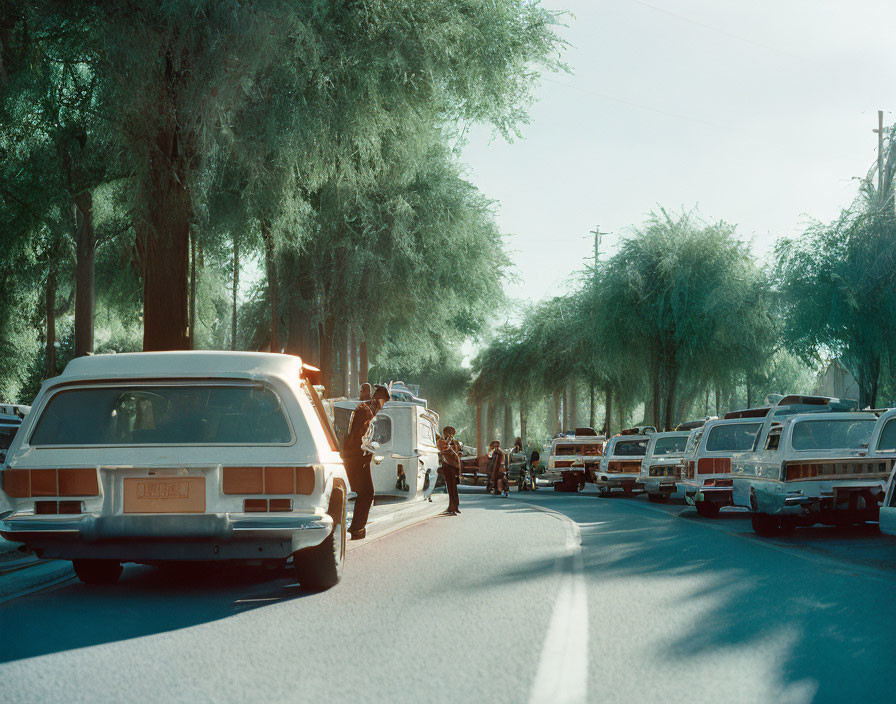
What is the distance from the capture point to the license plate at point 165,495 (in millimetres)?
7926

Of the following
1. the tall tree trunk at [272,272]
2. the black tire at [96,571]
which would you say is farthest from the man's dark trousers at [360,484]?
the tall tree trunk at [272,272]

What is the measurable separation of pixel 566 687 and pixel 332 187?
58.6ft

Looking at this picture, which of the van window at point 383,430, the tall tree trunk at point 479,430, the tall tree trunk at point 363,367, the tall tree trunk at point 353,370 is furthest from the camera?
the tall tree trunk at point 479,430

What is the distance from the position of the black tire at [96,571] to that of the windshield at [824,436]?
30.2 ft

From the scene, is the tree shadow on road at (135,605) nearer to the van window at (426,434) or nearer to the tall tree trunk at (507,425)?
the van window at (426,434)

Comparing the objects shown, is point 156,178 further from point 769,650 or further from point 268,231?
point 769,650

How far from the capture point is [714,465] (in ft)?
62.1

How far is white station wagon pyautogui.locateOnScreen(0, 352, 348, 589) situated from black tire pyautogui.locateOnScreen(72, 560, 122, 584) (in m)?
0.99

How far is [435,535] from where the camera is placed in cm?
1452


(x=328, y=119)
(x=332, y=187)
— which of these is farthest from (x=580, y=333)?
(x=328, y=119)

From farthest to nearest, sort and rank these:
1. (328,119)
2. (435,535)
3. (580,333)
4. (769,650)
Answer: (580,333)
(328,119)
(435,535)
(769,650)

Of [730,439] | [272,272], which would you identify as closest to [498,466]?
[272,272]

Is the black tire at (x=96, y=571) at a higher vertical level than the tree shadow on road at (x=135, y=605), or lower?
higher

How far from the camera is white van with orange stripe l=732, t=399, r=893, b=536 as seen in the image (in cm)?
1385
